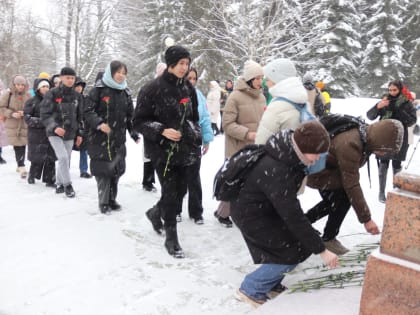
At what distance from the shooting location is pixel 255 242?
129 inches

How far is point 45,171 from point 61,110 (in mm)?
1297

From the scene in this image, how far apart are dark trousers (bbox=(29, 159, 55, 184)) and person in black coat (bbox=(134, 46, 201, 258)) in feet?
10.8

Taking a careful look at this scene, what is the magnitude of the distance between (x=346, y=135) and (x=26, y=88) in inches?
258

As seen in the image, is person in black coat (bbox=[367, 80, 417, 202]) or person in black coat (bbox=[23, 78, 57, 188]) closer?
person in black coat (bbox=[367, 80, 417, 202])

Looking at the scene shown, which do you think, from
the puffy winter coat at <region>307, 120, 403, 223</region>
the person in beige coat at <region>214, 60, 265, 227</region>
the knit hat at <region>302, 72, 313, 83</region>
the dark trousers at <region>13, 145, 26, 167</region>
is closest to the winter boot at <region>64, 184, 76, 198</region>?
the dark trousers at <region>13, 145, 26, 167</region>

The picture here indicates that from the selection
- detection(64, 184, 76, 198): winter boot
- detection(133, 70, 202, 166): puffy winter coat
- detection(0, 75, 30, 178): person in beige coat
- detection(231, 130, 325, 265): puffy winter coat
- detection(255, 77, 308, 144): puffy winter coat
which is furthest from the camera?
detection(0, 75, 30, 178): person in beige coat

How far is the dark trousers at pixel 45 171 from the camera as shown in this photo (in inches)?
271

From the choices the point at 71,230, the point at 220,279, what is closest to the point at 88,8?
the point at 71,230

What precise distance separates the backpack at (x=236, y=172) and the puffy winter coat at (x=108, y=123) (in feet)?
7.81

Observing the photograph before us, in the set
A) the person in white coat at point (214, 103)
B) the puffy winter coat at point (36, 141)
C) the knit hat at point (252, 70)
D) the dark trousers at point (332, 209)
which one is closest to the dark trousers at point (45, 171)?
the puffy winter coat at point (36, 141)

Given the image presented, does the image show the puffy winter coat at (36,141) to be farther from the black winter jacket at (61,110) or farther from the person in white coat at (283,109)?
the person in white coat at (283,109)

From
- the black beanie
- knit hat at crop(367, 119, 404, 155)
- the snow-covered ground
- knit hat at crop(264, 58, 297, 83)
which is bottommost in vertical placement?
the snow-covered ground

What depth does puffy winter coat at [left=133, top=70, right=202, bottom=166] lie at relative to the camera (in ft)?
13.5

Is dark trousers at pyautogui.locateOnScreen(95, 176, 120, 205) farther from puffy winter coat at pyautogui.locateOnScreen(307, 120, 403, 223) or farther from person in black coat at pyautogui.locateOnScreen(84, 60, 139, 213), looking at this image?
puffy winter coat at pyautogui.locateOnScreen(307, 120, 403, 223)
